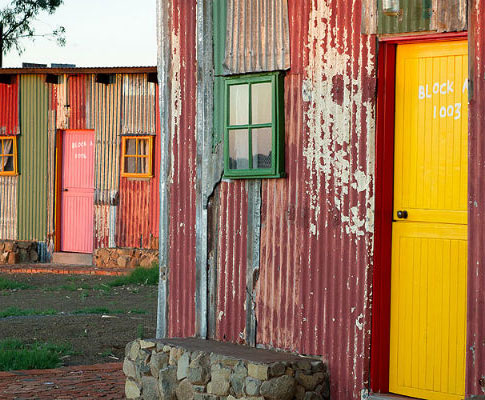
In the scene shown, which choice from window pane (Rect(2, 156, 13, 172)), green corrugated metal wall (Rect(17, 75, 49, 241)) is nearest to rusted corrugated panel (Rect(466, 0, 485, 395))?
green corrugated metal wall (Rect(17, 75, 49, 241))

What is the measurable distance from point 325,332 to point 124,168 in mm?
13753

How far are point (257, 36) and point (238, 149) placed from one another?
88 centimetres

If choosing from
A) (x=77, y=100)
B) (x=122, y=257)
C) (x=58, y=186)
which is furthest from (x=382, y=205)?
(x=58, y=186)

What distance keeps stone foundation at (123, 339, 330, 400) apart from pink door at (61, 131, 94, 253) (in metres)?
13.3

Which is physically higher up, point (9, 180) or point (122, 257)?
point (9, 180)

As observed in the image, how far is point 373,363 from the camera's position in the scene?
710 centimetres

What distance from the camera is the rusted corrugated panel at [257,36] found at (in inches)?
309

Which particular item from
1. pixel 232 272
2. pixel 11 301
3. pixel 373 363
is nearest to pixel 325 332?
pixel 373 363

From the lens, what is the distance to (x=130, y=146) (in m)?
20.8

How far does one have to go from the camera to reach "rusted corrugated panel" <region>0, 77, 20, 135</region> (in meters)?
22.2

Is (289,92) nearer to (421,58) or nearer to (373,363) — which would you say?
(421,58)

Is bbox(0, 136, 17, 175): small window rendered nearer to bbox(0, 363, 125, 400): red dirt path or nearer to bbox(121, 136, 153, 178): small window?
bbox(121, 136, 153, 178): small window

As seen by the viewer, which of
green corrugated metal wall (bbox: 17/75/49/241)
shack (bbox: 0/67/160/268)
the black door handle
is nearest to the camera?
the black door handle

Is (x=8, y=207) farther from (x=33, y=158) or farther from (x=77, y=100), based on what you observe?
(x=77, y=100)
